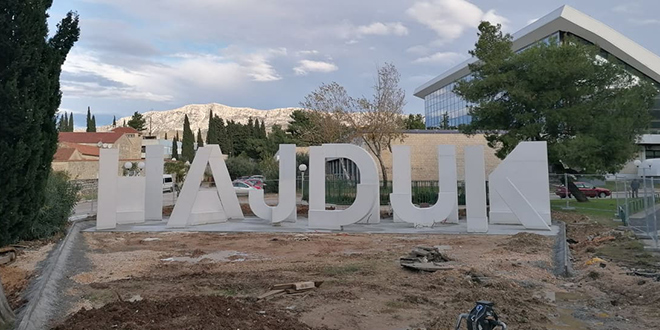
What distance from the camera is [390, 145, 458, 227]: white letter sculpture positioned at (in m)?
14.8

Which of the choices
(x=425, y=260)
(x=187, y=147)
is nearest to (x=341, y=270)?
(x=425, y=260)

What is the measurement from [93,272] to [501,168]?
12376 mm

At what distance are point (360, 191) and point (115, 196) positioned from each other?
8971 mm

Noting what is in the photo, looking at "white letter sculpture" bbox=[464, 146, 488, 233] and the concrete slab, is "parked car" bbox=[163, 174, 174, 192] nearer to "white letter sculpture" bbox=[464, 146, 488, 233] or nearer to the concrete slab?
the concrete slab

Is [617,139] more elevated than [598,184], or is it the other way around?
[617,139]

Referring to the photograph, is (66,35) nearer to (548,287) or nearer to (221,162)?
(221,162)

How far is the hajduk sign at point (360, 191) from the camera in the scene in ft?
48.2

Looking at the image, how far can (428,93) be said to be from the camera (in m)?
76.8

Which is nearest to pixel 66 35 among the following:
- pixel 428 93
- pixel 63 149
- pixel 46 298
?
pixel 46 298

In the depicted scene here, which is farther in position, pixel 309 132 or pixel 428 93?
pixel 428 93

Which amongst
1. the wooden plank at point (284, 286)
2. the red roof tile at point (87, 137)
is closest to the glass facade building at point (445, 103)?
the red roof tile at point (87, 137)

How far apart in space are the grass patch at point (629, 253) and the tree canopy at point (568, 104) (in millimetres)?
8366

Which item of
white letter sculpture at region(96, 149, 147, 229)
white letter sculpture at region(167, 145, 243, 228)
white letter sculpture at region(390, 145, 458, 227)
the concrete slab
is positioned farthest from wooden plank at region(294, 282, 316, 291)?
white letter sculpture at region(96, 149, 147, 229)

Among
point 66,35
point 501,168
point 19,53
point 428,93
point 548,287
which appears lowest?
point 548,287
